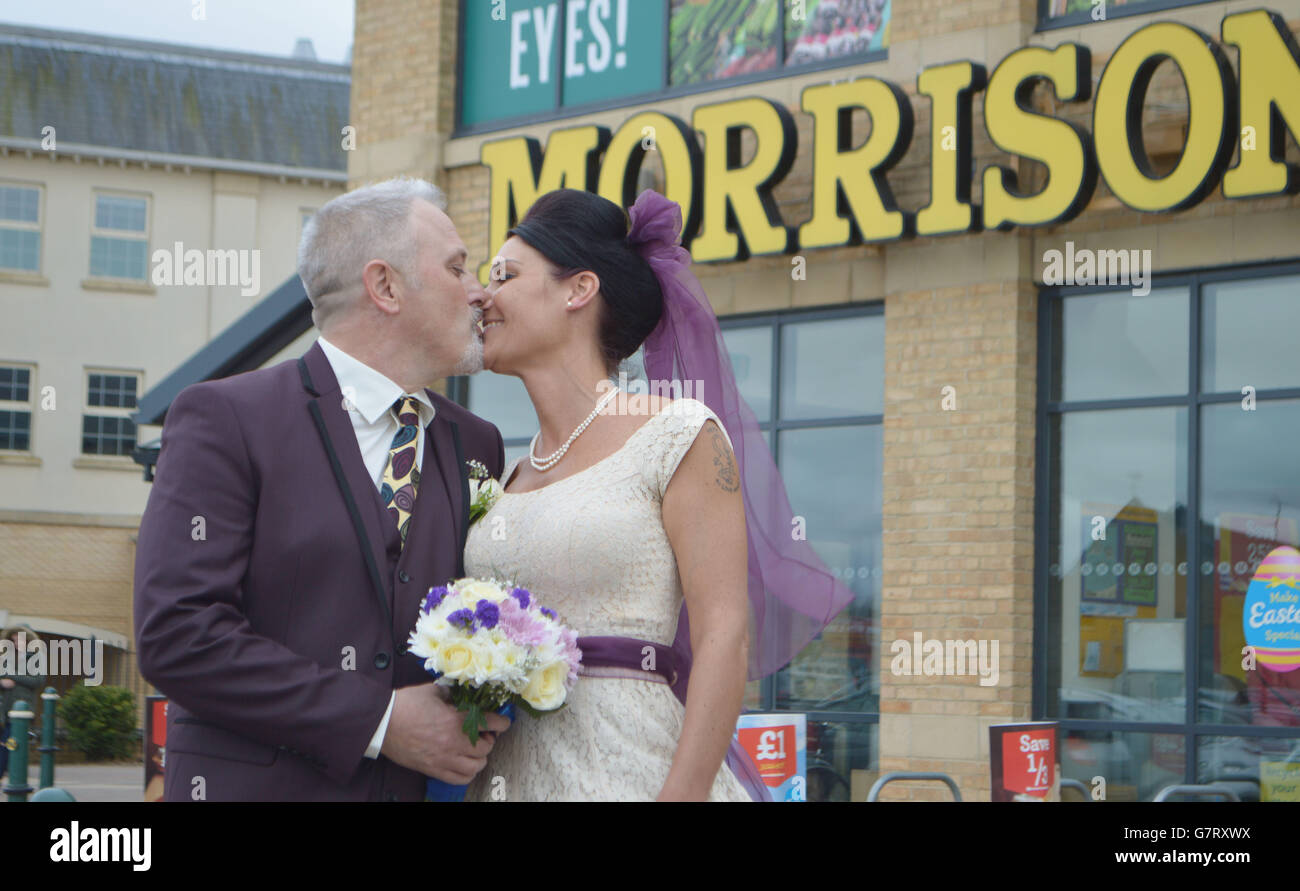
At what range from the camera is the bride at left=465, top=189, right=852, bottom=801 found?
3.05 meters

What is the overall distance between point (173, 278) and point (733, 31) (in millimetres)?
22131

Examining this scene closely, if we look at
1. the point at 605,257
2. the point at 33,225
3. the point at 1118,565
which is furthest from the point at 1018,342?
the point at 33,225

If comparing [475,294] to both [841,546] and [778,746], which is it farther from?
[841,546]

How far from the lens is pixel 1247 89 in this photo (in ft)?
29.0

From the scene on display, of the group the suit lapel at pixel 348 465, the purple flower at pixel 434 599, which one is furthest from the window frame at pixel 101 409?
the purple flower at pixel 434 599

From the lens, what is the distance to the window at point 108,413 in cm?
A: 3103

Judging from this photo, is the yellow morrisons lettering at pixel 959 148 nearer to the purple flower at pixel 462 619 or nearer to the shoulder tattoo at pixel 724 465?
the shoulder tattoo at pixel 724 465

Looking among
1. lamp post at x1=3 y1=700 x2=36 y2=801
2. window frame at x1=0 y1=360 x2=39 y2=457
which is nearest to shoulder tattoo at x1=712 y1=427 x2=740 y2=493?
lamp post at x1=3 y1=700 x2=36 y2=801

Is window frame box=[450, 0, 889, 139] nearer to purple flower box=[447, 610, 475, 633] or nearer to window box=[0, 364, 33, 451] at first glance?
purple flower box=[447, 610, 475, 633]

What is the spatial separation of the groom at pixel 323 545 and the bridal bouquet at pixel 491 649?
6cm

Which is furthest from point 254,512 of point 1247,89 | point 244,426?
point 1247,89
